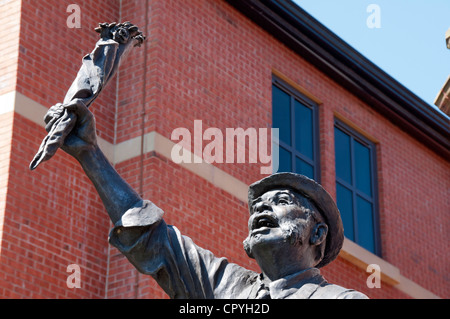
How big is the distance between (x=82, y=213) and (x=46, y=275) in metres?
1.12

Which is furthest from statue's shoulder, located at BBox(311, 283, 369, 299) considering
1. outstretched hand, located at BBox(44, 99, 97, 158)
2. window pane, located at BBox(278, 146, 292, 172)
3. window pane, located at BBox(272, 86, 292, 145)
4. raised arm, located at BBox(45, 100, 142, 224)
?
window pane, located at BBox(272, 86, 292, 145)

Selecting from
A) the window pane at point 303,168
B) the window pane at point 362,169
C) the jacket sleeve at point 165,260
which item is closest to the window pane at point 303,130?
the window pane at point 303,168

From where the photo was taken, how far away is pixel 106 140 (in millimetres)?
14992

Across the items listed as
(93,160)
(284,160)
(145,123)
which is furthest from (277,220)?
(284,160)

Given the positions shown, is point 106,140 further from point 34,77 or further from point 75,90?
point 75,90

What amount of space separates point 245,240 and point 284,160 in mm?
10980

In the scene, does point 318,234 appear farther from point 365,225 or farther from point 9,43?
point 365,225

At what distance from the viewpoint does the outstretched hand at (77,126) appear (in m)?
6.05

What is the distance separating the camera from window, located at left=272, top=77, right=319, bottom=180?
17281 millimetres

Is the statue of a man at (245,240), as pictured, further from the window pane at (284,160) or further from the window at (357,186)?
the window at (357,186)

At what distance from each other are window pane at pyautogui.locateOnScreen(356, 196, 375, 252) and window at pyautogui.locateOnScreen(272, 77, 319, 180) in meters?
1.33
